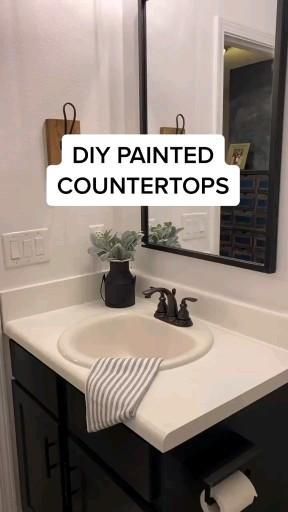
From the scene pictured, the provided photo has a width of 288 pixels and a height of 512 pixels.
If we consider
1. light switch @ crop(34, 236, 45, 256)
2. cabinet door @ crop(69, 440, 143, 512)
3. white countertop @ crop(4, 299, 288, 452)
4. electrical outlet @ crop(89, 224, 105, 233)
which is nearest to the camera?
white countertop @ crop(4, 299, 288, 452)

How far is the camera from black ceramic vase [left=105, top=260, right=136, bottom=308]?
58.6 inches

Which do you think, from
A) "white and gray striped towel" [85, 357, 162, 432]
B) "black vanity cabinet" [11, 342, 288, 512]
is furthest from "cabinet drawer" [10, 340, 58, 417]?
"white and gray striped towel" [85, 357, 162, 432]

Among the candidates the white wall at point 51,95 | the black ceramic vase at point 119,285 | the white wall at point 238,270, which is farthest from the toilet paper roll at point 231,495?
the white wall at point 51,95

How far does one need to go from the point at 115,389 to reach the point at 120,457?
7.0 inches

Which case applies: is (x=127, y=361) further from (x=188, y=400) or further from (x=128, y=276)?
(x=128, y=276)

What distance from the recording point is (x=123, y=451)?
93 cm

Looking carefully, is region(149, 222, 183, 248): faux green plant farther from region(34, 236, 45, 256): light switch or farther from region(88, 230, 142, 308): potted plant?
region(34, 236, 45, 256): light switch

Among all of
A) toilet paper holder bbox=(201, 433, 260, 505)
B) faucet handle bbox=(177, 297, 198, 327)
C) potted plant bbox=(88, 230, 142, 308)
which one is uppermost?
potted plant bbox=(88, 230, 142, 308)

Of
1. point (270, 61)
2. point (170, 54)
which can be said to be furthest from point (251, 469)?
point (170, 54)

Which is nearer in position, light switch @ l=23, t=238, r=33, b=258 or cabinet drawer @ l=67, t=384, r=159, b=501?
cabinet drawer @ l=67, t=384, r=159, b=501

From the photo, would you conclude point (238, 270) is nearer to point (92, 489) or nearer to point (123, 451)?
point (123, 451)

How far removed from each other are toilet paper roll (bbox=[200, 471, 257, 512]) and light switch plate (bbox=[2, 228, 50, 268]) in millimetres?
919

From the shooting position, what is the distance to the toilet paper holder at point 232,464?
87cm

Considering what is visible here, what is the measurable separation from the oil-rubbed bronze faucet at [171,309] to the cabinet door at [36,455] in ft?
1.58
